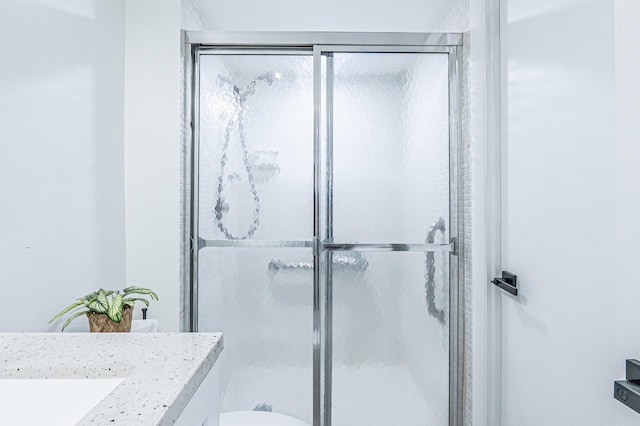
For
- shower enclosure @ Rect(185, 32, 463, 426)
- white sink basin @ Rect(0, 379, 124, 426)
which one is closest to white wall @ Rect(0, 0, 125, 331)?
shower enclosure @ Rect(185, 32, 463, 426)

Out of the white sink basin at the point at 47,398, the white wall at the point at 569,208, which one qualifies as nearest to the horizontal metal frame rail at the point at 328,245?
the white wall at the point at 569,208

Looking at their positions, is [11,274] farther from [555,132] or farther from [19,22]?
[555,132]

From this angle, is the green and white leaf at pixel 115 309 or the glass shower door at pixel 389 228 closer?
the green and white leaf at pixel 115 309

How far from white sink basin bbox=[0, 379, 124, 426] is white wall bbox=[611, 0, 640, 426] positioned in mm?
1035

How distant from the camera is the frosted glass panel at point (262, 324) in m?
1.86

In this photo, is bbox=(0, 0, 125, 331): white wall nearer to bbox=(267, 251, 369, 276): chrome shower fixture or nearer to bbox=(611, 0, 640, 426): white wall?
bbox=(267, 251, 369, 276): chrome shower fixture

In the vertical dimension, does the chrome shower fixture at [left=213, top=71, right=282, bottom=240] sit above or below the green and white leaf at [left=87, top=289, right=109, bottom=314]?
above

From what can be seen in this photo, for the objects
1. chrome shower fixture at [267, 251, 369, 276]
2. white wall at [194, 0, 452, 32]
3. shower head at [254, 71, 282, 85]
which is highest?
white wall at [194, 0, 452, 32]

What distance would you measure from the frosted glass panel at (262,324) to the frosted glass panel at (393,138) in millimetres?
320

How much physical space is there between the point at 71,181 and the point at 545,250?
5.21 feet

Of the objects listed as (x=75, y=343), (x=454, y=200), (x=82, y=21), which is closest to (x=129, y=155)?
(x=82, y=21)

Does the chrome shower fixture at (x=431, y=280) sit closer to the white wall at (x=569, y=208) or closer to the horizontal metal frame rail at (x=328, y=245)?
the horizontal metal frame rail at (x=328, y=245)

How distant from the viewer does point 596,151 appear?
3.54ft

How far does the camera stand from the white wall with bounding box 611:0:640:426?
879 millimetres
